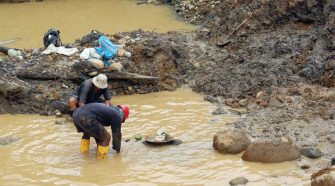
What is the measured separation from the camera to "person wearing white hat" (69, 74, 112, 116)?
7328mm

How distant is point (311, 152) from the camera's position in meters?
7.05

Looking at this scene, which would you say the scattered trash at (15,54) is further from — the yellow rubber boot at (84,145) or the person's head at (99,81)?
the person's head at (99,81)

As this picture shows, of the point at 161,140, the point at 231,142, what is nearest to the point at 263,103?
the point at 231,142

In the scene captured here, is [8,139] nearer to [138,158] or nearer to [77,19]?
[138,158]

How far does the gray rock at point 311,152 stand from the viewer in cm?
701

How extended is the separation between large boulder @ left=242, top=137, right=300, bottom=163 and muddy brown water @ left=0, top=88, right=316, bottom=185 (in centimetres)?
9

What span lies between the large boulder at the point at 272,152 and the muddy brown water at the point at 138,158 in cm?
9

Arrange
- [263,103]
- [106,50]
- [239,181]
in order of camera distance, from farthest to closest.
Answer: [106,50]
[263,103]
[239,181]

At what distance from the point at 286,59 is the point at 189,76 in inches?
83.9

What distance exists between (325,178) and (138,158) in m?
2.79

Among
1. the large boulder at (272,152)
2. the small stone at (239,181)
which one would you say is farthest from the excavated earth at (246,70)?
the small stone at (239,181)

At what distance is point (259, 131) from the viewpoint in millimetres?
8133

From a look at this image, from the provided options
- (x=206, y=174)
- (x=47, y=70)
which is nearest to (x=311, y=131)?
(x=206, y=174)

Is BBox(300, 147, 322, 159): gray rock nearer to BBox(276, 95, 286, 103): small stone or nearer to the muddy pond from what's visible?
the muddy pond
